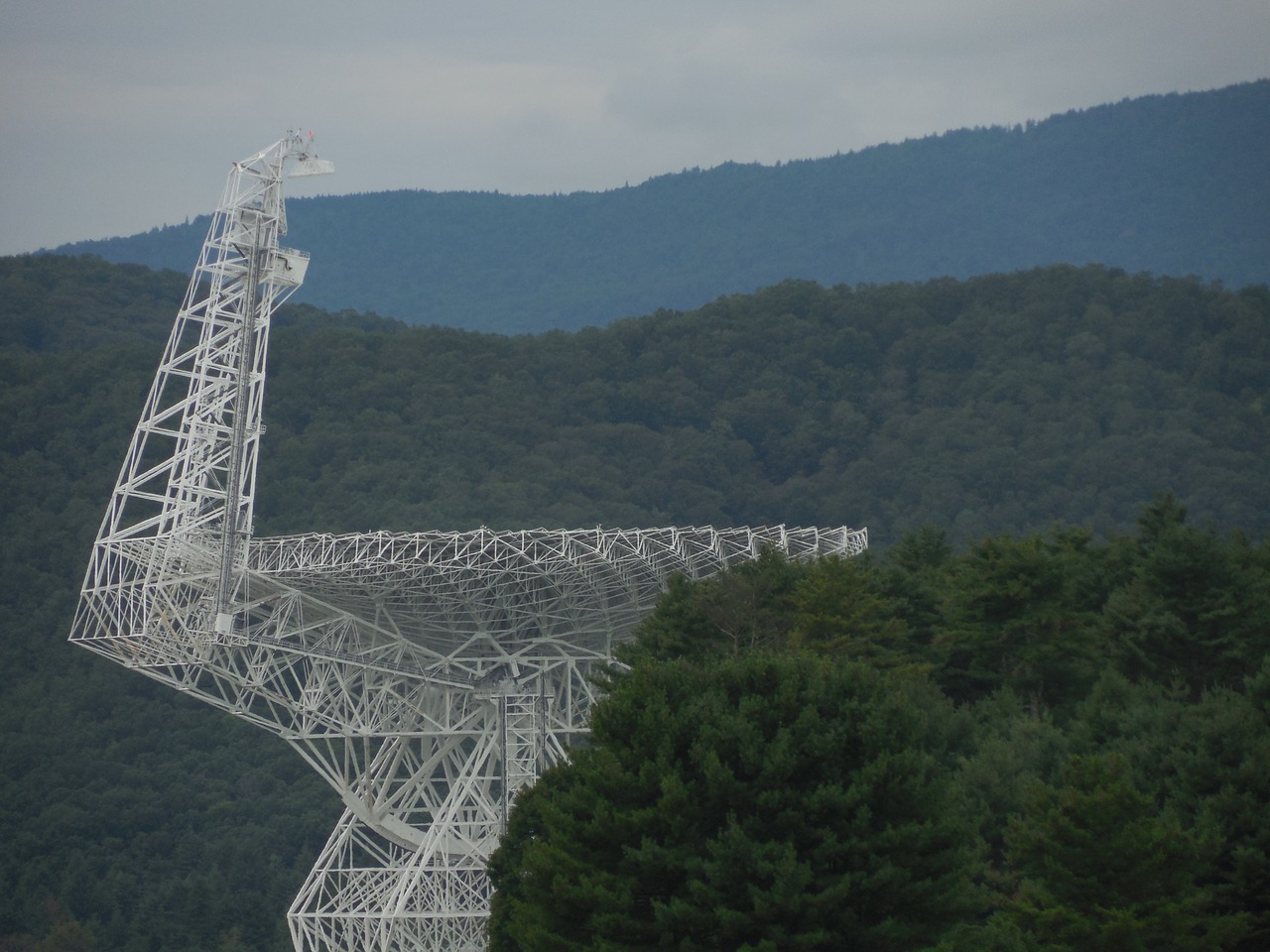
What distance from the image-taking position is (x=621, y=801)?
28.2 m

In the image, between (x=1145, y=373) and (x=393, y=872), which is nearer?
(x=393, y=872)

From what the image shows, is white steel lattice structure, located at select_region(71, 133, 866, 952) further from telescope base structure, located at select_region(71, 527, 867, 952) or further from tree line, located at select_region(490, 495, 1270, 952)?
tree line, located at select_region(490, 495, 1270, 952)

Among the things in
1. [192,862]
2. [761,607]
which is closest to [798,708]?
[761,607]

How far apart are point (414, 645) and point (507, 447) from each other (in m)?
66.9

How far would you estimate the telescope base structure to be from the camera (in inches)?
1852

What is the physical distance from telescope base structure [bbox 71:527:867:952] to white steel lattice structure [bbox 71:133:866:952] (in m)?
0.08

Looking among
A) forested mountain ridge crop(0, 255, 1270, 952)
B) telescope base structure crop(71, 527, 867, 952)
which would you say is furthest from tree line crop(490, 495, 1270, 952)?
forested mountain ridge crop(0, 255, 1270, 952)

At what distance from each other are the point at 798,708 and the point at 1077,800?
4.31m

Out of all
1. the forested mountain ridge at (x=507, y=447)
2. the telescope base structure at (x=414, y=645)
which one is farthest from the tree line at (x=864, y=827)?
the forested mountain ridge at (x=507, y=447)

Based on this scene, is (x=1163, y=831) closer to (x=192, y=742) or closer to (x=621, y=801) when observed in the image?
(x=621, y=801)

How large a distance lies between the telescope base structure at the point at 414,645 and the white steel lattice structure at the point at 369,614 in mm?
77

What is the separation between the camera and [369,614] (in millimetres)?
50344

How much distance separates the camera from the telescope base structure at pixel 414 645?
154ft

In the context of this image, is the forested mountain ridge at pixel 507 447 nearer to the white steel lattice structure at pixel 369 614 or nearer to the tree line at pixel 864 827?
the white steel lattice structure at pixel 369 614
